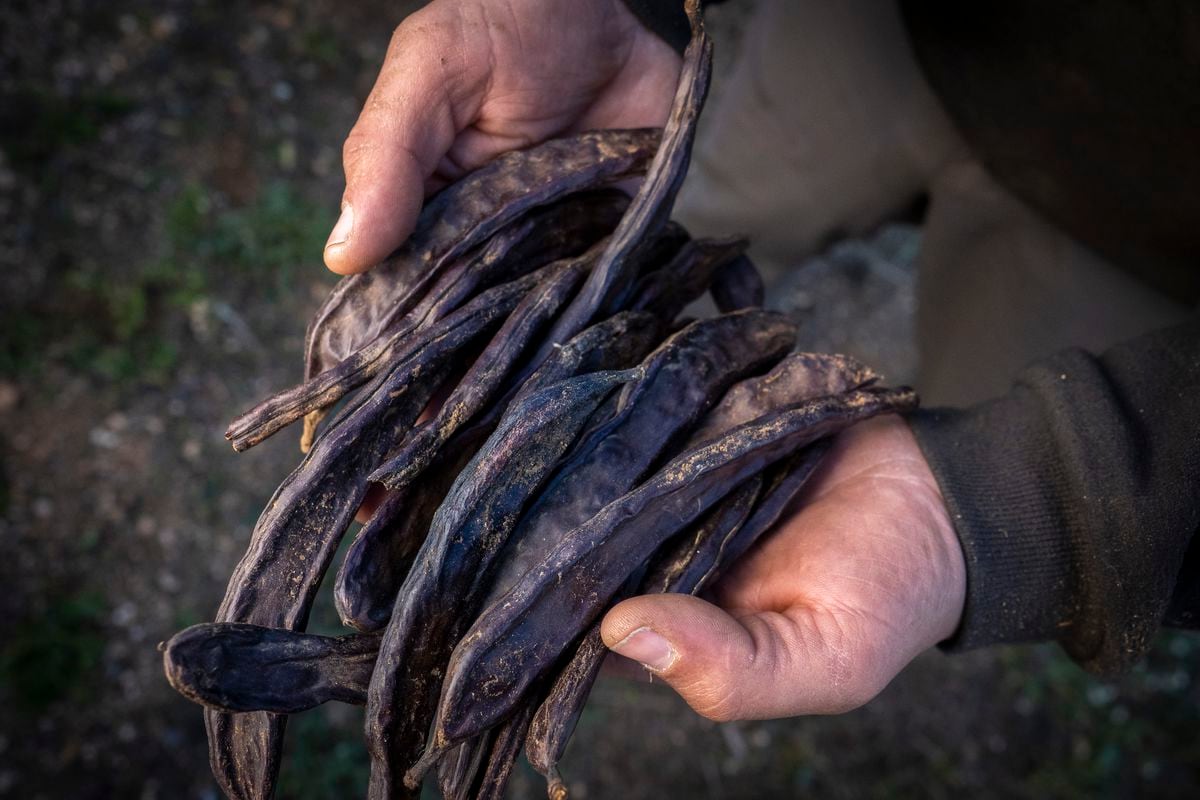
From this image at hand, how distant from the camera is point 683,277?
230 centimetres

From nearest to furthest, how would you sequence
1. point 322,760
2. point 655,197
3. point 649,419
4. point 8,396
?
point 649,419, point 655,197, point 322,760, point 8,396

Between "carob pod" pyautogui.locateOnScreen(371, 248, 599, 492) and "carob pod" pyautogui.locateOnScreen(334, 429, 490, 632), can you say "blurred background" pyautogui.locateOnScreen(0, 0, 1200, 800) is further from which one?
"carob pod" pyautogui.locateOnScreen(371, 248, 599, 492)

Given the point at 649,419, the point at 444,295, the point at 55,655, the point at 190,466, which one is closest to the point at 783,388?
the point at 649,419

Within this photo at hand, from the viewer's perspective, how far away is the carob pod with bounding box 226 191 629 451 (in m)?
1.86

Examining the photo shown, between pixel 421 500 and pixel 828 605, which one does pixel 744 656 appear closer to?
pixel 828 605

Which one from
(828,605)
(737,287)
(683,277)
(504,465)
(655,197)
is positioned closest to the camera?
(504,465)

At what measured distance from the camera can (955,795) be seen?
12.3ft

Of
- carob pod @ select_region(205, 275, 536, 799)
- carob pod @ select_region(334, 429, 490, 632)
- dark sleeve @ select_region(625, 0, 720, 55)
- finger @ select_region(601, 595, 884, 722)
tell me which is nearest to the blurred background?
carob pod @ select_region(205, 275, 536, 799)

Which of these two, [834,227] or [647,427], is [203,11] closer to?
[834,227]

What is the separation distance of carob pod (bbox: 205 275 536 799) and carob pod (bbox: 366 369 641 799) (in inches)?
9.2

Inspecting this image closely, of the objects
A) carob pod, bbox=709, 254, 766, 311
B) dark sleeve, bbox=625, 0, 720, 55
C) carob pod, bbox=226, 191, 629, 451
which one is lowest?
carob pod, bbox=709, 254, 766, 311

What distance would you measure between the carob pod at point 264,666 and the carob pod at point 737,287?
1289 millimetres

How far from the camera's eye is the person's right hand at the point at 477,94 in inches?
80.6

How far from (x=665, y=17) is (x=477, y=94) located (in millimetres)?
590
